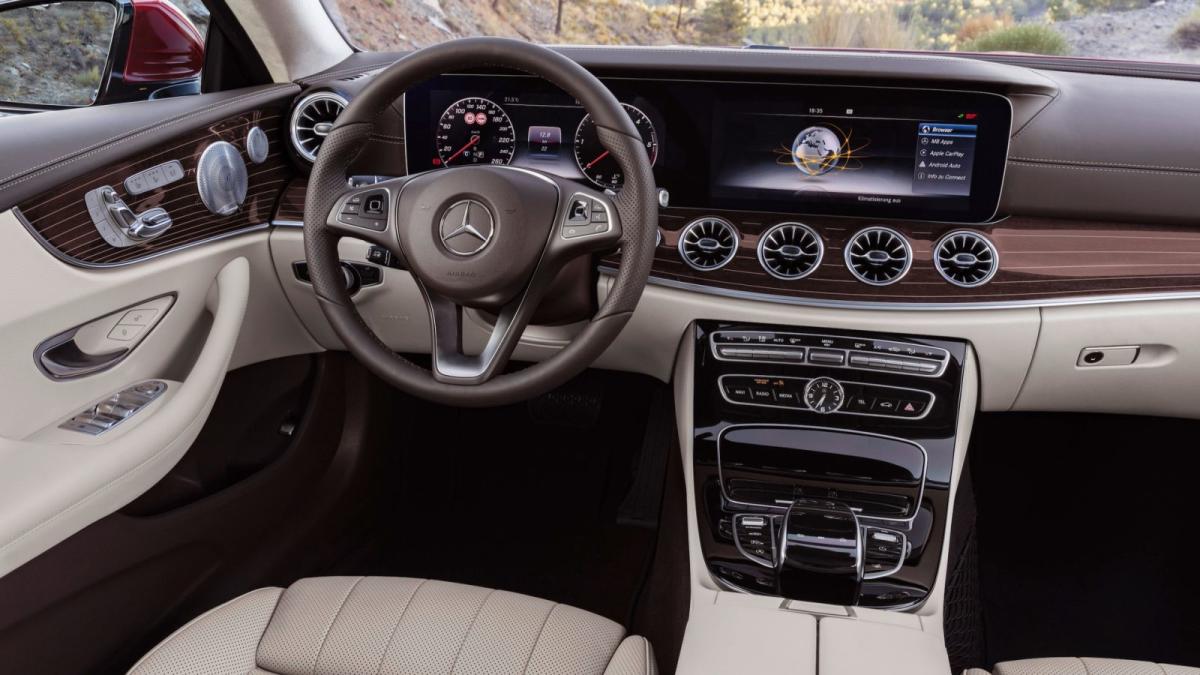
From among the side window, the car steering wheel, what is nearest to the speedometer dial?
the car steering wheel

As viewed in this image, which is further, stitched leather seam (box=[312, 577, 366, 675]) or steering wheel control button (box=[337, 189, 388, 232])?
steering wheel control button (box=[337, 189, 388, 232])

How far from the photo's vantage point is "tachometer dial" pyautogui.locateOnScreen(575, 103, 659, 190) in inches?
65.3

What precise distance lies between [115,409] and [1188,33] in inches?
77.3

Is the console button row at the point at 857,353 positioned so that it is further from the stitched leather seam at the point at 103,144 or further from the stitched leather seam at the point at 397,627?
the stitched leather seam at the point at 103,144

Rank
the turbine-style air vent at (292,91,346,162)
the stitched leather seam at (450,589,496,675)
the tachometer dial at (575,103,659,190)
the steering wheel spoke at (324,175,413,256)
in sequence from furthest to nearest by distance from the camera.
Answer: the turbine-style air vent at (292,91,346,162)
the tachometer dial at (575,103,659,190)
the steering wheel spoke at (324,175,413,256)
the stitched leather seam at (450,589,496,675)

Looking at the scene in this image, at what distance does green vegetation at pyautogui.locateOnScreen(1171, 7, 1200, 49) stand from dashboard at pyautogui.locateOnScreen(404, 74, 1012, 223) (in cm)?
39

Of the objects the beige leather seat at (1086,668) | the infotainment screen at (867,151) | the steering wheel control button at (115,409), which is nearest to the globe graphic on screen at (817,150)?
the infotainment screen at (867,151)

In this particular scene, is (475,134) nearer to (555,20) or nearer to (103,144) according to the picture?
(555,20)

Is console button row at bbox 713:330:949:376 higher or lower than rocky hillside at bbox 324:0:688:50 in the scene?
lower

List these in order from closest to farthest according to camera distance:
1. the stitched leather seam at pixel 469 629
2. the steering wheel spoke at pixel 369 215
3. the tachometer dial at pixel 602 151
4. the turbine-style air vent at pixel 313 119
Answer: the stitched leather seam at pixel 469 629 → the steering wheel spoke at pixel 369 215 → the tachometer dial at pixel 602 151 → the turbine-style air vent at pixel 313 119

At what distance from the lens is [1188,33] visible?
5.39ft

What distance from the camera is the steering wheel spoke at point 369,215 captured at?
1.37 meters

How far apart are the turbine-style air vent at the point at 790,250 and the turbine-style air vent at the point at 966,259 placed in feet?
0.68

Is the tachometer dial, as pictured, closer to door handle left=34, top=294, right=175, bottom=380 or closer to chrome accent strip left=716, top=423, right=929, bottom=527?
chrome accent strip left=716, top=423, right=929, bottom=527
